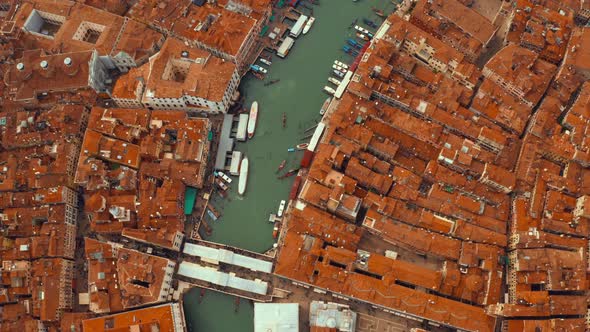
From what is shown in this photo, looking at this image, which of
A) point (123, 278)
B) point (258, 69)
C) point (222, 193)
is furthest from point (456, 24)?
point (123, 278)

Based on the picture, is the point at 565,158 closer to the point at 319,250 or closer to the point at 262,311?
the point at 319,250

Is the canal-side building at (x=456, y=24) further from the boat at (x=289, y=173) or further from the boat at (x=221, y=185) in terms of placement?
the boat at (x=221, y=185)

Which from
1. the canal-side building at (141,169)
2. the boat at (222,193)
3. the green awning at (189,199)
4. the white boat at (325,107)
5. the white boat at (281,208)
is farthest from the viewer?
the white boat at (325,107)

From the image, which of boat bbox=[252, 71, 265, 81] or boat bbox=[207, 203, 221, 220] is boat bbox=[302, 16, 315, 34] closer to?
boat bbox=[252, 71, 265, 81]

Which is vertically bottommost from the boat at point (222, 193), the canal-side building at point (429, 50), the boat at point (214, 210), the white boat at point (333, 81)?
the boat at point (214, 210)

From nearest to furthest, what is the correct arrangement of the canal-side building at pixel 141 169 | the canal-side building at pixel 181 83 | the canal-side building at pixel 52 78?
the canal-side building at pixel 141 169, the canal-side building at pixel 181 83, the canal-side building at pixel 52 78

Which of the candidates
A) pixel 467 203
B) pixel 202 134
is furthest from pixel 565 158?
pixel 202 134

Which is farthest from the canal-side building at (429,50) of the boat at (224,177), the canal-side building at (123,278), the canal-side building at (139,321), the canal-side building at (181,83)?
the canal-side building at (139,321)

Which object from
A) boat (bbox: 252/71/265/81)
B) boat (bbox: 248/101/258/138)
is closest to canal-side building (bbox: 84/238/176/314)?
boat (bbox: 248/101/258/138)

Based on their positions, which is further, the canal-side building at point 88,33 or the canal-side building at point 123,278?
the canal-side building at point 88,33
